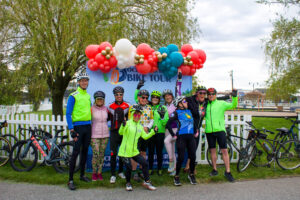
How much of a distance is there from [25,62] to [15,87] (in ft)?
3.05

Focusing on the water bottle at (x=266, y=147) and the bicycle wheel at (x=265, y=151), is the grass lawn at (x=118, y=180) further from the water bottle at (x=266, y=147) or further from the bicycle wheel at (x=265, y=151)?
the water bottle at (x=266, y=147)

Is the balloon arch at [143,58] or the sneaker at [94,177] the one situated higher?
the balloon arch at [143,58]

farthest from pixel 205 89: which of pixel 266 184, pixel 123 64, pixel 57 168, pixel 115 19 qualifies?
pixel 115 19

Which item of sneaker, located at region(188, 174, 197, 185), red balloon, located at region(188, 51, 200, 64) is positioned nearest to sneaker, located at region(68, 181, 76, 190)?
sneaker, located at region(188, 174, 197, 185)

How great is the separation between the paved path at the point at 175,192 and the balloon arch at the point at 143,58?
2626 mm

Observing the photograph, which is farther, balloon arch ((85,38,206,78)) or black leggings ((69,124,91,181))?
balloon arch ((85,38,206,78))

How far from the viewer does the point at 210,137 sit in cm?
484

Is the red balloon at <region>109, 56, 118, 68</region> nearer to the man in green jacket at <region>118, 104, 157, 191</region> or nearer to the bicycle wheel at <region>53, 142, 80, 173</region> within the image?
the man in green jacket at <region>118, 104, 157, 191</region>

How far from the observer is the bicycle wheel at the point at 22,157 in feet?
16.5

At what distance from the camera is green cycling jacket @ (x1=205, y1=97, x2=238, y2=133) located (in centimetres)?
471

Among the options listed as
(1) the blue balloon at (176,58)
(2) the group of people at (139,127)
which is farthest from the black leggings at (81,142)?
(1) the blue balloon at (176,58)

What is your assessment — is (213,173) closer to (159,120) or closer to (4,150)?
(159,120)

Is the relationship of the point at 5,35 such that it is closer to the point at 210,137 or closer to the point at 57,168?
the point at 57,168

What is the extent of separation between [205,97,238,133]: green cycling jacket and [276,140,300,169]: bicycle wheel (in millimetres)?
1728
